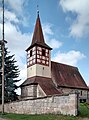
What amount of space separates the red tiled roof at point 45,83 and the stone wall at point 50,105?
9637 mm

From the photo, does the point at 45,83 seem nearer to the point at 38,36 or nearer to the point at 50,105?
the point at 38,36

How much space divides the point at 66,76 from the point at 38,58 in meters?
7.08

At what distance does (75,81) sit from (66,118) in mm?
25297

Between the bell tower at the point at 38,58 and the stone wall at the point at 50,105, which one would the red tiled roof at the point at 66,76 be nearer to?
the bell tower at the point at 38,58

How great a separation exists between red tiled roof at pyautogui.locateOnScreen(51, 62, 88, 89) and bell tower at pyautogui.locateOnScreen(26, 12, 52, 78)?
1821mm

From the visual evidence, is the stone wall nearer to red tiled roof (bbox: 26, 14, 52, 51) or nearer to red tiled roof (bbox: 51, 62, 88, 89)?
red tiled roof (bbox: 51, 62, 88, 89)

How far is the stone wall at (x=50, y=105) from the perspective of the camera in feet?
49.5

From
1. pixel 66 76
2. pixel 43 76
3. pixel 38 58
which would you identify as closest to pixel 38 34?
pixel 38 58

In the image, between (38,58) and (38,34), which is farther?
(38,34)

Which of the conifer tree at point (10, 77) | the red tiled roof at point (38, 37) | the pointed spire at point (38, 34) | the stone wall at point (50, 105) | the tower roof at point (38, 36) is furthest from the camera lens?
the pointed spire at point (38, 34)

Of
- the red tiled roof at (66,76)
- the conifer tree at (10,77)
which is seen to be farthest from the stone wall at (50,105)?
the red tiled roof at (66,76)

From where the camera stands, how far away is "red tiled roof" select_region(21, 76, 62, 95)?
3127cm

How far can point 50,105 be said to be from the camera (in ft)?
56.3

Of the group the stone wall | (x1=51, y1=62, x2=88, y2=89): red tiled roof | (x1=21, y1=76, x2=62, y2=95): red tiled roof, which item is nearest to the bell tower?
(x1=21, y1=76, x2=62, y2=95): red tiled roof
